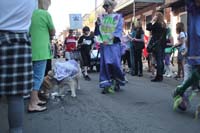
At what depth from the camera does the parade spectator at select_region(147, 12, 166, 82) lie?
1123 centimetres

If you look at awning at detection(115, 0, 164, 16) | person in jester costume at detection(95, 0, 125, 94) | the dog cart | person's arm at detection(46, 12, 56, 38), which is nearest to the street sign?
awning at detection(115, 0, 164, 16)

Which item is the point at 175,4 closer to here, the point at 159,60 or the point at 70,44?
the point at 70,44

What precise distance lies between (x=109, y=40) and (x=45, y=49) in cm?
234

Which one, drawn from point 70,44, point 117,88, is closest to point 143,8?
point 70,44

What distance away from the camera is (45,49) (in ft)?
20.6

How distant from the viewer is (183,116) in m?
5.85

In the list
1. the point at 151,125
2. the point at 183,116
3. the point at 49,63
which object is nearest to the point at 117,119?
the point at 151,125

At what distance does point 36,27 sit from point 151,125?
7.71ft

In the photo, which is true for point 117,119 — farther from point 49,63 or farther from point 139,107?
point 49,63

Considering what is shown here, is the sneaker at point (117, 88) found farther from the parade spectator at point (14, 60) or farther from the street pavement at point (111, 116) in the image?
the parade spectator at point (14, 60)

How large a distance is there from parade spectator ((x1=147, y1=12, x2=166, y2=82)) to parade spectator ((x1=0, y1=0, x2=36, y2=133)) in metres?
7.69

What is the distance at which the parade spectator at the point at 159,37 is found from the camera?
1123 cm

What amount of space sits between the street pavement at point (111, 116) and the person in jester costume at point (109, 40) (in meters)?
0.47

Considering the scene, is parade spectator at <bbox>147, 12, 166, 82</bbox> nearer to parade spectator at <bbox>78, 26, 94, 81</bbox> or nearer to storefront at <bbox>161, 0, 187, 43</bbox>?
parade spectator at <bbox>78, 26, 94, 81</bbox>
